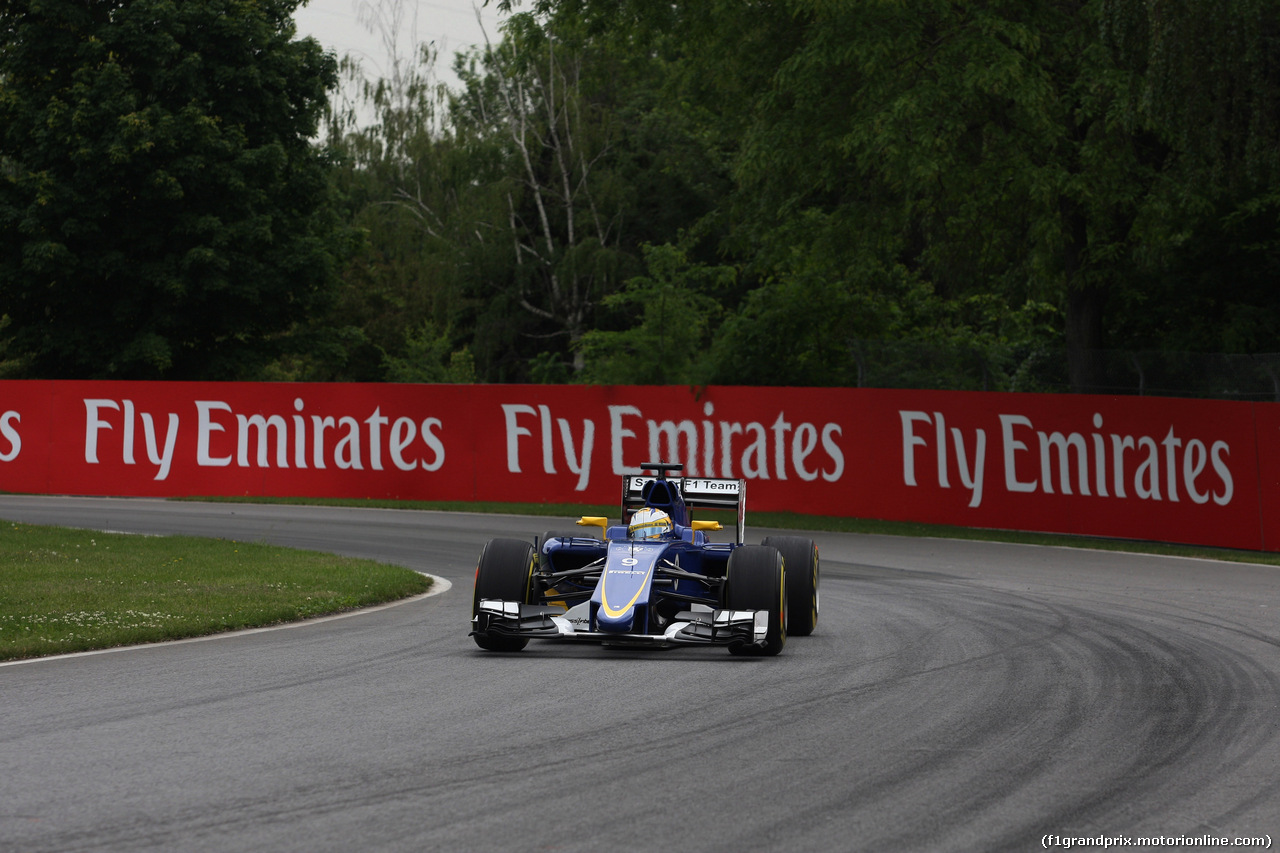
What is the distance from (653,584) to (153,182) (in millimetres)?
28364

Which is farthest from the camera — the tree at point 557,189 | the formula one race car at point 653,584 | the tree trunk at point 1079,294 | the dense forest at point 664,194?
the tree at point 557,189

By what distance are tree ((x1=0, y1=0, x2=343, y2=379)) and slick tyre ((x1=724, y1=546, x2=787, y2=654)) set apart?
2842 cm

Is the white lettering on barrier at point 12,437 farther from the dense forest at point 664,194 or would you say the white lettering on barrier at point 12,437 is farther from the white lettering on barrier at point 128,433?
the dense forest at point 664,194

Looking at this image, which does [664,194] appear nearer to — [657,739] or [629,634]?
[629,634]

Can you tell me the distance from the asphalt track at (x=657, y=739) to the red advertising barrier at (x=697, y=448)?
7.75 meters

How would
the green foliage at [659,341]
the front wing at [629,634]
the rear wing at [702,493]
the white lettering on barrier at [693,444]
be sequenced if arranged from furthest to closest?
the green foliage at [659,341] → the white lettering on barrier at [693,444] → the rear wing at [702,493] → the front wing at [629,634]

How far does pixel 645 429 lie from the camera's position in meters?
25.4

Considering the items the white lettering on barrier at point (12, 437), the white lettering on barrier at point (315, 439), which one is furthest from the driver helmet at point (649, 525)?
the white lettering on barrier at point (12, 437)

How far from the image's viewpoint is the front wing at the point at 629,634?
958 centimetres

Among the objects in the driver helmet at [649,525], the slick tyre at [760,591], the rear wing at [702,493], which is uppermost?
the rear wing at [702,493]

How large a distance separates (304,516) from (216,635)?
12643 millimetres

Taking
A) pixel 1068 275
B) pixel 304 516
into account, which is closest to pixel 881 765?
pixel 304 516

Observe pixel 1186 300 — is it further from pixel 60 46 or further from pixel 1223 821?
pixel 60 46

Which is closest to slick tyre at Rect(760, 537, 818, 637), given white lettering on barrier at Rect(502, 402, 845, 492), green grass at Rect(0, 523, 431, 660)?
green grass at Rect(0, 523, 431, 660)
